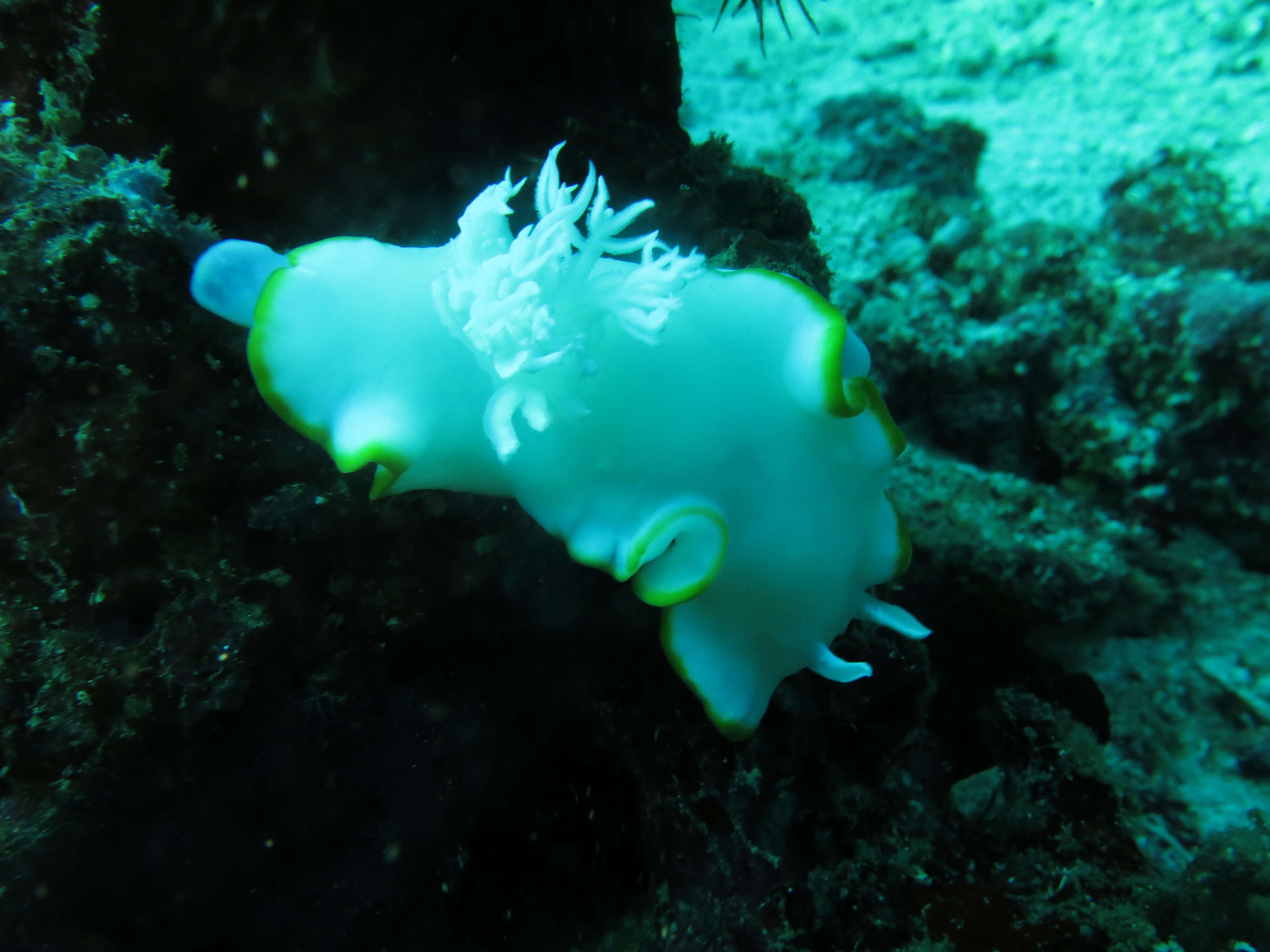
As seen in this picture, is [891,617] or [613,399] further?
[891,617]

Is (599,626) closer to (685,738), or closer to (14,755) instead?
(685,738)

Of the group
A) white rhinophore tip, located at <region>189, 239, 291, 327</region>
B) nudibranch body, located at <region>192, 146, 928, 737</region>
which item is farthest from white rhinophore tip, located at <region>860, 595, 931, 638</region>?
white rhinophore tip, located at <region>189, 239, 291, 327</region>

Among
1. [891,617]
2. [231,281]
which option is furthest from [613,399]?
[891,617]

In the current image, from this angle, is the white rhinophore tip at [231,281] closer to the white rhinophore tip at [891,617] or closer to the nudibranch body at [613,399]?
the nudibranch body at [613,399]

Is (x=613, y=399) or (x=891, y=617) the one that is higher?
(x=613, y=399)

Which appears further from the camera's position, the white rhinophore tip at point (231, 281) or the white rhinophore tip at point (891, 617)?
the white rhinophore tip at point (891, 617)

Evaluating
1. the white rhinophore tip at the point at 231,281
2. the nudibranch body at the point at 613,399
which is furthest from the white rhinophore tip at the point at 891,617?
the white rhinophore tip at the point at 231,281

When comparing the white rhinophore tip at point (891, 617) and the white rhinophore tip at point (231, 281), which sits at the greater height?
the white rhinophore tip at point (231, 281)

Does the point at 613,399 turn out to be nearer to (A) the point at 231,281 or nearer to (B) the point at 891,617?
(A) the point at 231,281

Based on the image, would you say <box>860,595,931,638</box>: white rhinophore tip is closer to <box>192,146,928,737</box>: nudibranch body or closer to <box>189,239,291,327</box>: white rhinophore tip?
<box>192,146,928,737</box>: nudibranch body
